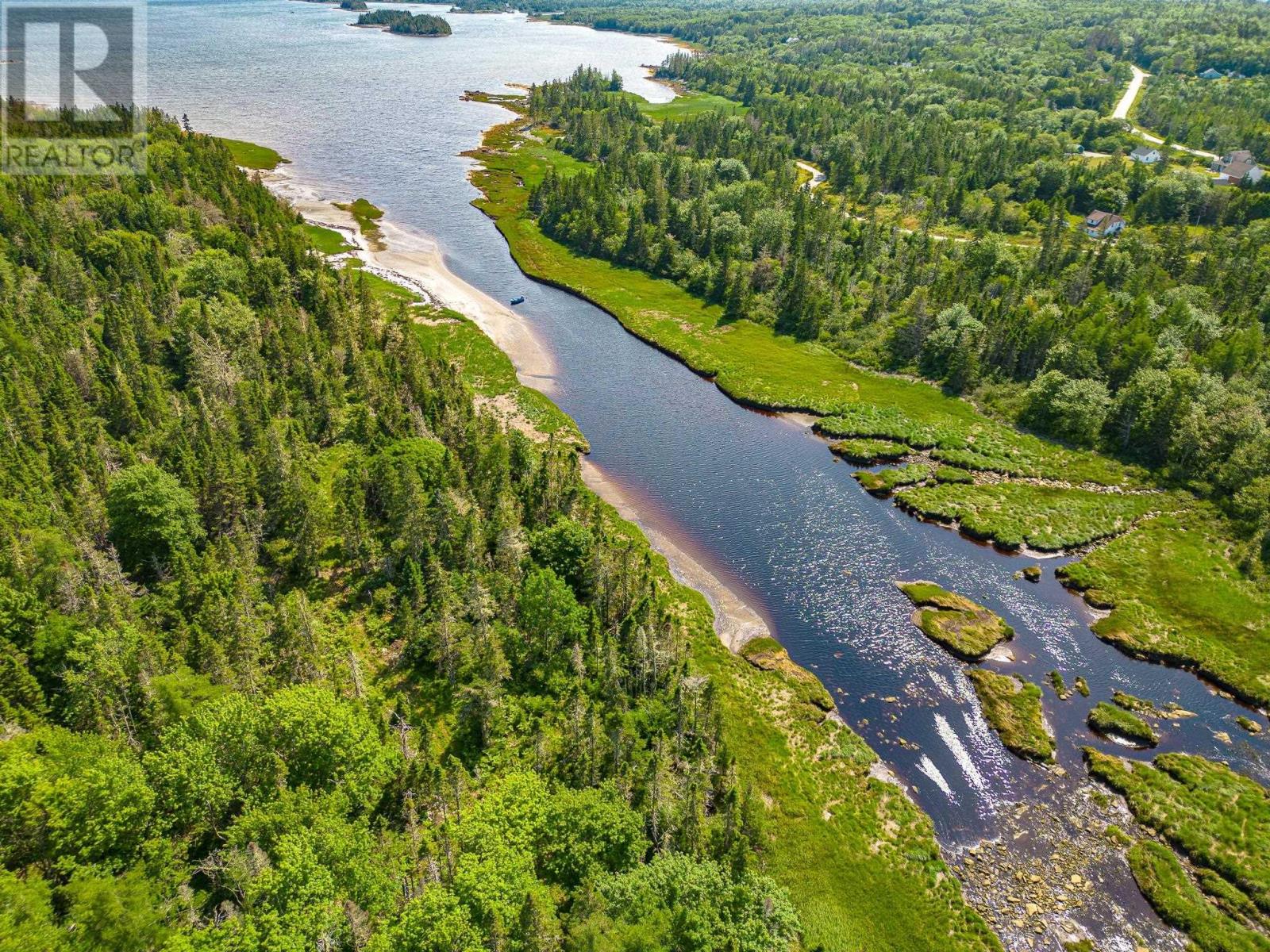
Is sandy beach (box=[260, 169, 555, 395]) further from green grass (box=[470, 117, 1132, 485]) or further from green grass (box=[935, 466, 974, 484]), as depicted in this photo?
green grass (box=[935, 466, 974, 484])

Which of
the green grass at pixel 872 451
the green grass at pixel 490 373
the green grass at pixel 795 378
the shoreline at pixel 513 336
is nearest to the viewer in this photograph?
the shoreline at pixel 513 336

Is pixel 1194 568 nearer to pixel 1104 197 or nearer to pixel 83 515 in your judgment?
pixel 83 515

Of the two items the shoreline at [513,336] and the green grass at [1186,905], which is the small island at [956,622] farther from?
the green grass at [1186,905]

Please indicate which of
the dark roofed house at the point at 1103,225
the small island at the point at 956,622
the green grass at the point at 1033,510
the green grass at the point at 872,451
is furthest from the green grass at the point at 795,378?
the dark roofed house at the point at 1103,225

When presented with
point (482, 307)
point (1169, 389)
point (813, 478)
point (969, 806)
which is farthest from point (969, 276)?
point (969, 806)

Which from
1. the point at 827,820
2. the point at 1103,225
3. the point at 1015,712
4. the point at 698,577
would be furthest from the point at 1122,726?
the point at 1103,225
